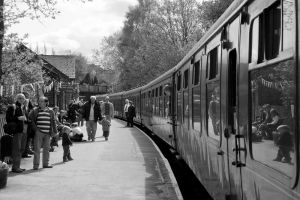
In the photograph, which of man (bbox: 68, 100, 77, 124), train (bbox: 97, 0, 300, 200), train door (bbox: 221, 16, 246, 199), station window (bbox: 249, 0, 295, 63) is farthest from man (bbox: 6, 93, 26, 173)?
man (bbox: 68, 100, 77, 124)

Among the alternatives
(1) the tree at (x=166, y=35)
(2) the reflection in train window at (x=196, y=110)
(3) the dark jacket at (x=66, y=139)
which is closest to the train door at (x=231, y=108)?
(2) the reflection in train window at (x=196, y=110)

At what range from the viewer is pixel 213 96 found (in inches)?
247

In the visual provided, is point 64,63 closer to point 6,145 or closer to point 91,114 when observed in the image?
point 91,114

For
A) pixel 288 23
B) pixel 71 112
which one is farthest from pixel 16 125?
pixel 71 112

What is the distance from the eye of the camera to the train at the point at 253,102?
3242 mm

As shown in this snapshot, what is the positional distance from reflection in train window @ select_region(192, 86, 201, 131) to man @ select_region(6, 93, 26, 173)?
3833 mm

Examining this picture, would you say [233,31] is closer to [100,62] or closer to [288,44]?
[288,44]

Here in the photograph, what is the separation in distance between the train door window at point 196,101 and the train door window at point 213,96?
1013 millimetres

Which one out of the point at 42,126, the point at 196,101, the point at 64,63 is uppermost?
the point at 64,63

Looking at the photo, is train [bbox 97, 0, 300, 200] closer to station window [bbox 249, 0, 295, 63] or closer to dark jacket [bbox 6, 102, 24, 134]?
station window [bbox 249, 0, 295, 63]

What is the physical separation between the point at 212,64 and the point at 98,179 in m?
4.58

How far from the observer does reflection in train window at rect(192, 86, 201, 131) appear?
7859 millimetres

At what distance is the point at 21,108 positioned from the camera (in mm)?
11047

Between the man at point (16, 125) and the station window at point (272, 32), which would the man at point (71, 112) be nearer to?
the man at point (16, 125)
